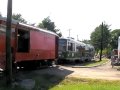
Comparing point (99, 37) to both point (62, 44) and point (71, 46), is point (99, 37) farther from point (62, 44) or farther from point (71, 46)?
point (62, 44)

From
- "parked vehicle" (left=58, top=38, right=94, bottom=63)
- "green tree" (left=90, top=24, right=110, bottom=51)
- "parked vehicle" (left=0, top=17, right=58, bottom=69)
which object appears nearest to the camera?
"parked vehicle" (left=0, top=17, right=58, bottom=69)

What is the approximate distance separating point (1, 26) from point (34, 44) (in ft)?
18.4

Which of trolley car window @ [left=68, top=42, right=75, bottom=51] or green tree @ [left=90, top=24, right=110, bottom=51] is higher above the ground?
green tree @ [left=90, top=24, right=110, bottom=51]

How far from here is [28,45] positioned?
24234 millimetres

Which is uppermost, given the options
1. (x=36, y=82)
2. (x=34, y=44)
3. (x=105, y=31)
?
(x=105, y=31)

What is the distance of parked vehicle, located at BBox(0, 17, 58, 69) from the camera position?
797 inches

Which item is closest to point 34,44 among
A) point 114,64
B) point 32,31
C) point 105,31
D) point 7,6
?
point 32,31

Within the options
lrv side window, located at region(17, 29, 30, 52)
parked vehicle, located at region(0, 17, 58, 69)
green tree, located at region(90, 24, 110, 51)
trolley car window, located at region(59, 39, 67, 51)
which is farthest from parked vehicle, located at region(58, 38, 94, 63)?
green tree, located at region(90, 24, 110, 51)

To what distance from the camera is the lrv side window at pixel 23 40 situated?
22802mm

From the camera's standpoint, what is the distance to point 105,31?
104125 millimetres

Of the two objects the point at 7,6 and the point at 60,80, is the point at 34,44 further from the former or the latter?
the point at 7,6

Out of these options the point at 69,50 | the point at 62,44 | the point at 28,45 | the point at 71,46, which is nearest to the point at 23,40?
the point at 28,45

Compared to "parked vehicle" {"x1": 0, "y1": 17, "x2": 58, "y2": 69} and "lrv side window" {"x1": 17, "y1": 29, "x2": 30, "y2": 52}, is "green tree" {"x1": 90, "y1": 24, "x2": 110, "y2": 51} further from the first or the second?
"lrv side window" {"x1": 17, "y1": 29, "x2": 30, "y2": 52}

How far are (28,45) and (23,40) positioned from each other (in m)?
0.60
